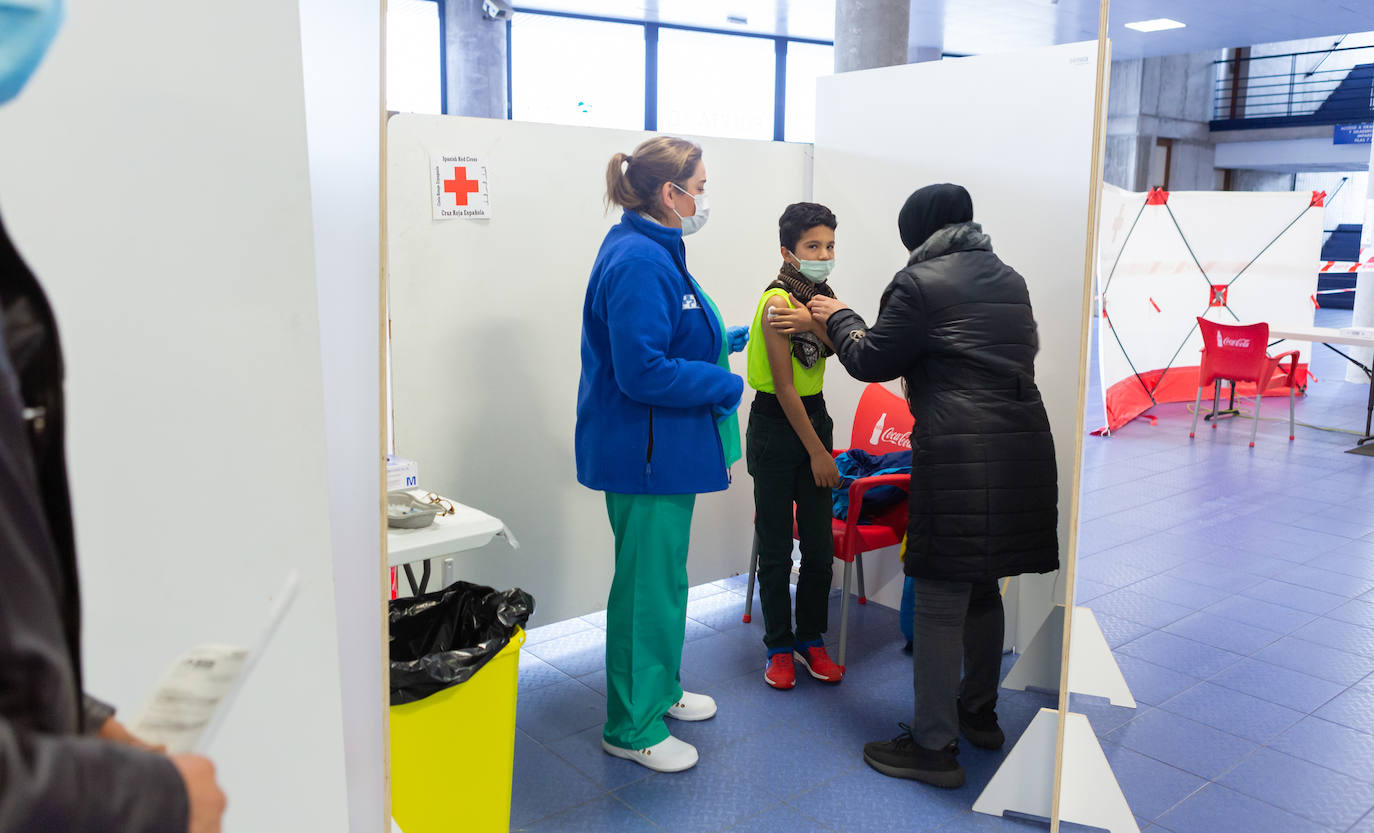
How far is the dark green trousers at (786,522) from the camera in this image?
286 centimetres

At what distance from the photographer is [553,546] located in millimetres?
3123

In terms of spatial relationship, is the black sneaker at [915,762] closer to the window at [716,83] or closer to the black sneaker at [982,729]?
the black sneaker at [982,729]

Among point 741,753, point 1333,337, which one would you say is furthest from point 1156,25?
point 741,753

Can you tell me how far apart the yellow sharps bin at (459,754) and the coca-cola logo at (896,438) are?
167 centimetres

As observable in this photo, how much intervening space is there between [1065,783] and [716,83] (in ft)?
33.4

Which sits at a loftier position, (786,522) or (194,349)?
(194,349)

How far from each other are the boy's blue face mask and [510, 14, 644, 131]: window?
9.60m

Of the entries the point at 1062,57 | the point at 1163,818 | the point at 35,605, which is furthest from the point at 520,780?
the point at 1062,57

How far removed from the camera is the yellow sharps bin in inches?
73.4

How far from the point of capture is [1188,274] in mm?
7434

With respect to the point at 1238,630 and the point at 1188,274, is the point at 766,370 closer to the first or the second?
the point at 1238,630

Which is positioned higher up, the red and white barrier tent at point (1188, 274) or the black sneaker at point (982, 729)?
the red and white barrier tent at point (1188, 274)

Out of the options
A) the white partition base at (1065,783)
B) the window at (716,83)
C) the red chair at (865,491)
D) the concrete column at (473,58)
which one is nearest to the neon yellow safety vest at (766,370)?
the red chair at (865,491)

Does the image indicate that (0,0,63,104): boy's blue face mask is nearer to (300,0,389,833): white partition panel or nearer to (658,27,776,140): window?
(300,0,389,833): white partition panel
